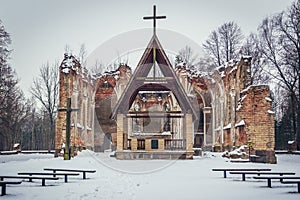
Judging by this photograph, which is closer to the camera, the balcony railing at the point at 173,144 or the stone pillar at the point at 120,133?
the stone pillar at the point at 120,133

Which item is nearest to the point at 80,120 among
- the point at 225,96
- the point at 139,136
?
the point at 139,136

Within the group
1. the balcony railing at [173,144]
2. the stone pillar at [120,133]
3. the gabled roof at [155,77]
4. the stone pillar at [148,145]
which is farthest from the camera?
the balcony railing at [173,144]

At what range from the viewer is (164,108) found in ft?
133

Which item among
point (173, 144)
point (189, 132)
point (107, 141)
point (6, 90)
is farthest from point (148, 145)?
point (107, 141)

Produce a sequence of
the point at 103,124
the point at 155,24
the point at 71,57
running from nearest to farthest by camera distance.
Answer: the point at 155,24 < the point at 71,57 < the point at 103,124

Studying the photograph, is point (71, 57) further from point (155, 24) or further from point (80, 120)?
point (155, 24)

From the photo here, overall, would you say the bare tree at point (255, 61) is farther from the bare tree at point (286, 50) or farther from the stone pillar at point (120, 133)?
the stone pillar at point (120, 133)

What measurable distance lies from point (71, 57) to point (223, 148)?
→ 14.6m

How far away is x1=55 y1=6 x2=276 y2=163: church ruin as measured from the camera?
20.7 metres

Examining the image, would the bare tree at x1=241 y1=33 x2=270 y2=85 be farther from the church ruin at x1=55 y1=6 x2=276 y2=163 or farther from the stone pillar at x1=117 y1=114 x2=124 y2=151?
the stone pillar at x1=117 y1=114 x2=124 y2=151

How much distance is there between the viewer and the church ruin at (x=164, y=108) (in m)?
20.7

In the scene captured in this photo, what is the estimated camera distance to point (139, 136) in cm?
2334

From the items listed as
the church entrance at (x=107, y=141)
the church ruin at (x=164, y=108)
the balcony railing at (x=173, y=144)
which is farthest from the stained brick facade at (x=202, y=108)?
the balcony railing at (x=173, y=144)

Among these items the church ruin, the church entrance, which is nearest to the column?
the church ruin
